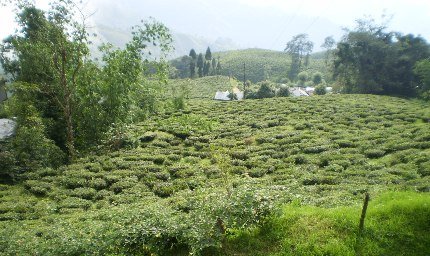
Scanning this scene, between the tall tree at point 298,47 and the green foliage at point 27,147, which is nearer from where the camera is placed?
the green foliage at point 27,147

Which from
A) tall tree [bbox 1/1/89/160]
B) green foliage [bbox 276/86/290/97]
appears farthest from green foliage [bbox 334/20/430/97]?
tall tree [bbox 1/1/89/160]

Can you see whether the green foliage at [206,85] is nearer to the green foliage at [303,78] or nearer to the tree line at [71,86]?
the green foliage at [303,78]

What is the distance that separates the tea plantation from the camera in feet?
29.8

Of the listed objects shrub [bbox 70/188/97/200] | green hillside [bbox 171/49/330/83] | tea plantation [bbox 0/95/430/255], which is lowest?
shrub [bbox 70/188/97/200]

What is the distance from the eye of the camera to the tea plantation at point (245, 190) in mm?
9070

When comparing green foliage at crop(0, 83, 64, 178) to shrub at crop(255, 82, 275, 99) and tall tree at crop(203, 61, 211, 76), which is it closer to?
shrub at crop(255, 82, 275, 99)

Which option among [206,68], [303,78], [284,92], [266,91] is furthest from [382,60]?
[206,68]

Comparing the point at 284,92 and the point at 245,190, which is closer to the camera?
the point at 245,190

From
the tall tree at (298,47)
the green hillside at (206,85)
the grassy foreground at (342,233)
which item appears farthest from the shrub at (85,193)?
the tall tree at (298,47)

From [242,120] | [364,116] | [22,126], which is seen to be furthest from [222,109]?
[22,126]

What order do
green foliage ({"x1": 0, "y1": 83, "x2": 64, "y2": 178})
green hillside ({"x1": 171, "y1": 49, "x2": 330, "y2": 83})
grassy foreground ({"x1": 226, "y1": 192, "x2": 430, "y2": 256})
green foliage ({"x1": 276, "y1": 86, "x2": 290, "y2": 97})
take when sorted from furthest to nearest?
green hillside ({"x1": 171, "y1": 49, "x2": 330, "y2": 83}) → green foliage ({"x1": 276, "y1": 86, "x2": 290, "y2": 97}) → green foliage ({"x1": 0, "y1": 83, "x2": 64, "y2": 178}) → grassy foreground ({"x1": 226, "y1": 192, "x2": 430, "y2": 256})

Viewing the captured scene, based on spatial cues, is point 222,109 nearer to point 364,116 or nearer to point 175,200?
point 364,116

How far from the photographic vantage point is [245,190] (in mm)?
10102

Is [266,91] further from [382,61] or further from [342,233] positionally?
[342,233]
